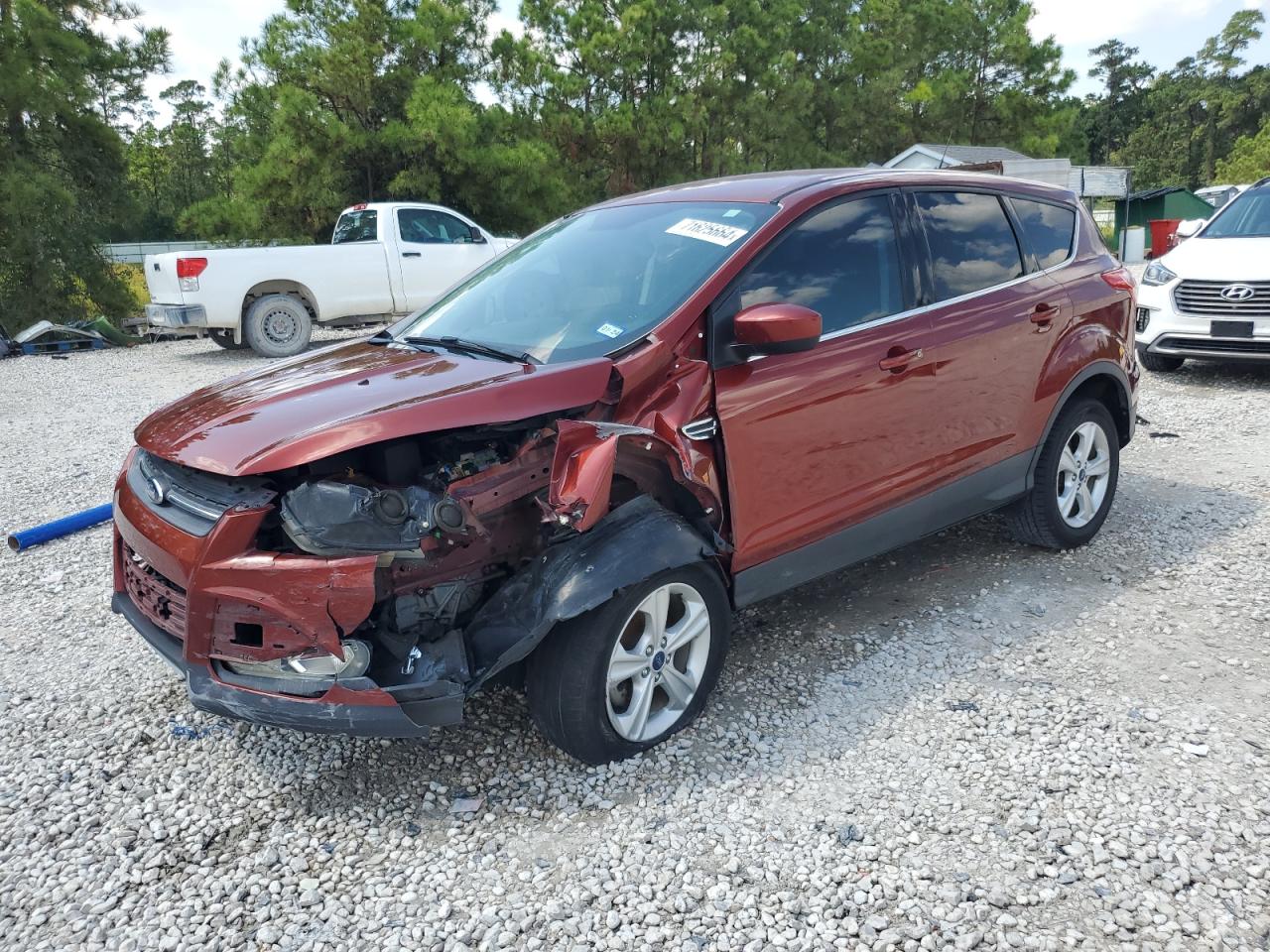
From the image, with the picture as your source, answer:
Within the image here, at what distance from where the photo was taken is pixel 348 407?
285cm

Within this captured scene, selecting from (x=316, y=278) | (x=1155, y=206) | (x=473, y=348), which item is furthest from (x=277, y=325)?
(x=1155, y=206)

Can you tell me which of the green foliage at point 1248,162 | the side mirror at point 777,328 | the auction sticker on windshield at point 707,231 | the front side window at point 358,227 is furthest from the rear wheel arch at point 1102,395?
the green foliage at point 1248,162

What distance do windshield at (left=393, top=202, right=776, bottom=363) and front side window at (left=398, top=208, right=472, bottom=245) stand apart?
30.6 feet

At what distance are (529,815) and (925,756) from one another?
1.31 metres

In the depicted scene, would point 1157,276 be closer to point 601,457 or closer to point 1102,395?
point 1102,395

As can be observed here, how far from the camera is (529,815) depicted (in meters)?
2.89

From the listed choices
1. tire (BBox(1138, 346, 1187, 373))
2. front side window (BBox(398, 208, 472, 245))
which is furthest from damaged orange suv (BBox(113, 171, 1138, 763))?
front side window (BBox(398, 208, 472, 245))

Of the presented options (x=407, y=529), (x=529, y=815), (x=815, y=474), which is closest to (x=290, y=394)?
(x=407, y=529)

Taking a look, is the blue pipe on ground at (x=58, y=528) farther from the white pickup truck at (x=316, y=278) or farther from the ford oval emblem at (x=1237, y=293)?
the ford oval emblem at (x=1237, y=293)

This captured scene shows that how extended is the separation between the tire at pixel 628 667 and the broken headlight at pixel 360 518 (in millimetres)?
521

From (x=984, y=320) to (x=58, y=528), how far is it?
517cm

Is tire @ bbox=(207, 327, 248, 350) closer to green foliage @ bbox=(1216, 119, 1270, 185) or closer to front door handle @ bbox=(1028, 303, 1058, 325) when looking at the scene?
front door handle @ bbox=(1028, 303, 1058, 325)

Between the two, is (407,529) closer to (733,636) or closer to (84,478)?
(733,636)

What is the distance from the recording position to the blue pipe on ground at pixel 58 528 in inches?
209
